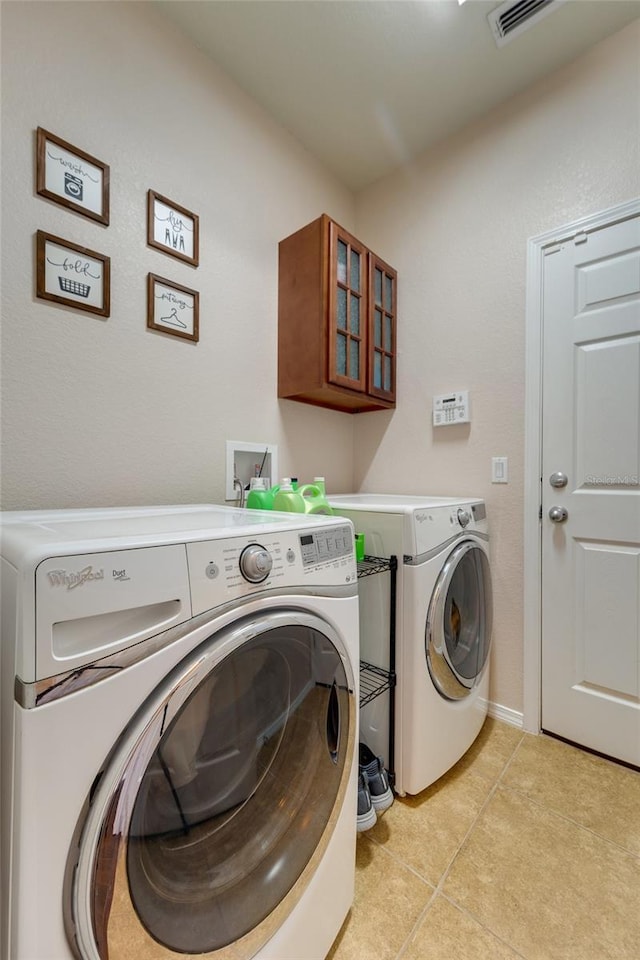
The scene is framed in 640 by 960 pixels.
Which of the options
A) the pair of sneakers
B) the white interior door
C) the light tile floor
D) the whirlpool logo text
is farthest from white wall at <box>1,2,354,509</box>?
the light tile floor

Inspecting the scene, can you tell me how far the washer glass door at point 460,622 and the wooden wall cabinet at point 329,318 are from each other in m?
0.90

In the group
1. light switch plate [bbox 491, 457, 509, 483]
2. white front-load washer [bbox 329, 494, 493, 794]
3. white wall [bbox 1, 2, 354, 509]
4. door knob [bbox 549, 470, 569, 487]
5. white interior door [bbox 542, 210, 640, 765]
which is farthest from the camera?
light switch plate [bbox 491, 457, 509, 483]

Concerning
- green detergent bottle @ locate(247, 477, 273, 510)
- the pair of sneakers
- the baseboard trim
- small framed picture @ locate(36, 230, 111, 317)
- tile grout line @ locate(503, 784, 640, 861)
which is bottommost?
tile grout line @ locate(503, 784, 640, 861)

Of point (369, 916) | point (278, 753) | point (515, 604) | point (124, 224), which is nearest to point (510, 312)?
point (515, 604)

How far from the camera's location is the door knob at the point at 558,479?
1607mm

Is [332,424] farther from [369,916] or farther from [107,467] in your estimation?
[369,916]

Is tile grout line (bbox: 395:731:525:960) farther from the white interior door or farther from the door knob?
the door knob

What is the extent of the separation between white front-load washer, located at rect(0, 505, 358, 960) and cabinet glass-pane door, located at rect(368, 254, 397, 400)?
1.24 meters

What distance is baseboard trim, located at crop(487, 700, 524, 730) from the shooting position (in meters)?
1.71

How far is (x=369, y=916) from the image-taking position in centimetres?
97

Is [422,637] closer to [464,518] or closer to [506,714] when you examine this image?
[464,518]

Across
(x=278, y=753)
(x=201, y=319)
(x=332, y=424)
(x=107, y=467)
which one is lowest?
(x=278, y=753)

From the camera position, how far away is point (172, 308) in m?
1.44

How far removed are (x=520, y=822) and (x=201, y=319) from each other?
80.7 inches
